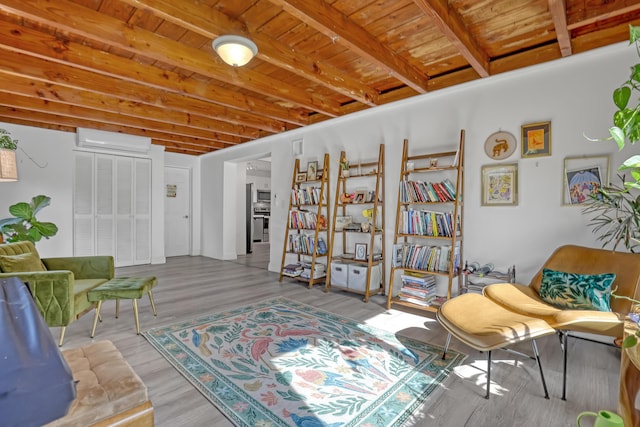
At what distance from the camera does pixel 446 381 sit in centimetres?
196

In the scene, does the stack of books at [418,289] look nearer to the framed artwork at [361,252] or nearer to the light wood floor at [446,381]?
the light wood floor at [446,381]

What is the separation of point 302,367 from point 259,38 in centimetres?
259

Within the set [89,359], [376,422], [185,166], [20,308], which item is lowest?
[376,422]

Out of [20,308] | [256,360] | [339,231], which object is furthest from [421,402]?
[339,231]

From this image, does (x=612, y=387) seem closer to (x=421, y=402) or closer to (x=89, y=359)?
(x=421, y=402)

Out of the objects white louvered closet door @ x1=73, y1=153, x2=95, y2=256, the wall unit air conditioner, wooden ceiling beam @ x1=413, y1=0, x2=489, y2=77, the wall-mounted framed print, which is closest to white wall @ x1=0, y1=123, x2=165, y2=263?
white louvered closet door @ x1=73, y1=153, x2=95, y2=256

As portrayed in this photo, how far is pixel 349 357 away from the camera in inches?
89.1

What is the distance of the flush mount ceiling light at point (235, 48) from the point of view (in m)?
2.29

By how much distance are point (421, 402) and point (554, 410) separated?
697 mm

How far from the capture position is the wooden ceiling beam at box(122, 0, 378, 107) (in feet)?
6.91

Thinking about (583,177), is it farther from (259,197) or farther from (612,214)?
(259,197)

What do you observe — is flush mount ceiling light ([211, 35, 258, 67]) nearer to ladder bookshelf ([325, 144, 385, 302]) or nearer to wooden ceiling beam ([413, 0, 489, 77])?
wooden ceiling beam ([413, 0, 489, 77])

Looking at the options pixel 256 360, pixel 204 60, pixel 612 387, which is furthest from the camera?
pixel 204 60

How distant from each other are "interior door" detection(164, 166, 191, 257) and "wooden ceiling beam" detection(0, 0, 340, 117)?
185 inches
